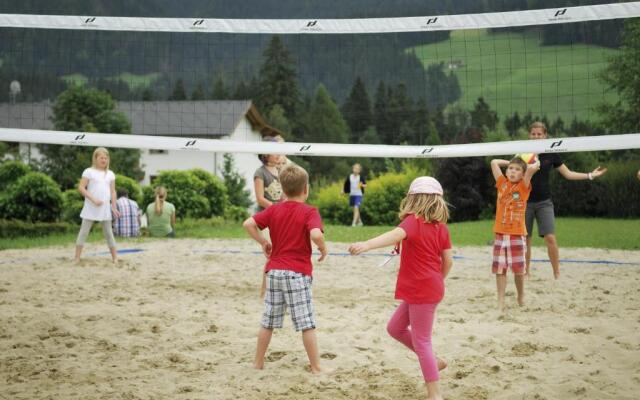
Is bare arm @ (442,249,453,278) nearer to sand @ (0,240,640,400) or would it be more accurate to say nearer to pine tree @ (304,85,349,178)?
sand @ (0,240,640,400)

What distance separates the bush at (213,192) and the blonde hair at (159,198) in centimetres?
499

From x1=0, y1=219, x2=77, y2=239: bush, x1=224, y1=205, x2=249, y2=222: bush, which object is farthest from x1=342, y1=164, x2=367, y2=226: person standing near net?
x1=0, y1=219, x2=77, y2=239: bush

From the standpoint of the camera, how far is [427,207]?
13.2 feet

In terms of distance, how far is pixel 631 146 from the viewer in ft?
22.3

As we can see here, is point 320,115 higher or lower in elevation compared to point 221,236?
higher

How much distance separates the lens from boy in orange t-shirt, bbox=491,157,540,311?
6.31 m

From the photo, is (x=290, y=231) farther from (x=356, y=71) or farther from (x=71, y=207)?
(x=71, y=207)

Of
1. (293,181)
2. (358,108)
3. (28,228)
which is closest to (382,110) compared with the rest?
(358,108)

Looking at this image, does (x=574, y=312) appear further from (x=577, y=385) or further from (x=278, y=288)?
(x=278, y=288)

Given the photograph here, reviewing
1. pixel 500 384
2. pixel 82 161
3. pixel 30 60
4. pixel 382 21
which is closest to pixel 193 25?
pixel 382 21

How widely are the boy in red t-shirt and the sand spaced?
318 mm

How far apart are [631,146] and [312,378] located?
408cm

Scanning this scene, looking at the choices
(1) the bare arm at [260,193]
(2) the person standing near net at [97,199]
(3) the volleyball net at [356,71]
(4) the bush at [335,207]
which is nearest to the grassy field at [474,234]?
(3) the volleyball net at [356,71]

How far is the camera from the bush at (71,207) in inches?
639
